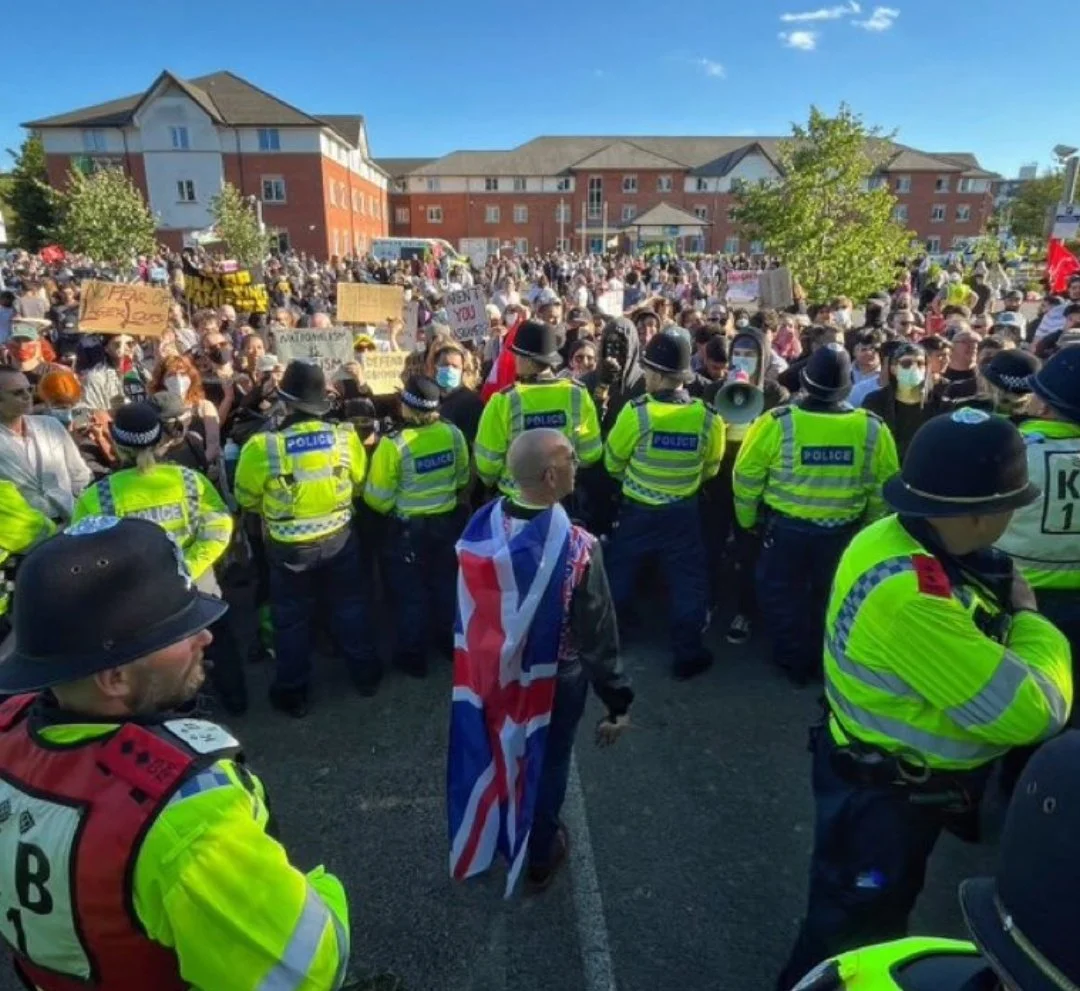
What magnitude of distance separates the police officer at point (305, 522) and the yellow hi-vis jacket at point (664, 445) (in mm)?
1820

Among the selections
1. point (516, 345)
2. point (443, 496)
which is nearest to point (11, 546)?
point (443, 496)

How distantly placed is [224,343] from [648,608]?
5.05 meters

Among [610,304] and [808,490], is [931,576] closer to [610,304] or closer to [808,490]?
[808,490]

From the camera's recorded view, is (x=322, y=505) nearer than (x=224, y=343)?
Yes

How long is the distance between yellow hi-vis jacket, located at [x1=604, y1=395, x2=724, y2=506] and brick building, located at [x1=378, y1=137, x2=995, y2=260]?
68.1 meters

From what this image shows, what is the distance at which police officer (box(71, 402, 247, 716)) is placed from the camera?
3918 millimetres

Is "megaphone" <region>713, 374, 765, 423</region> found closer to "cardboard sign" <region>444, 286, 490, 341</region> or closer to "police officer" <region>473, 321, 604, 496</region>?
"police officer" <region>473, 321, 604, 496</region>

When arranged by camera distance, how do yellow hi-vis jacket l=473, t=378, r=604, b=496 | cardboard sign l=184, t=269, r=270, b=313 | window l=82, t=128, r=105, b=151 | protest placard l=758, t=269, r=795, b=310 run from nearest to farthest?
yellow hi-vis jacket l=473, t=378, r=604, b=496 < protest placard l=758, t=269, r=795, b=310 < cardboard sign l=184, t=269, r=270, b=313 < window l=82, t=128, r=105, b=151

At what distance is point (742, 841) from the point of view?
3.66 m

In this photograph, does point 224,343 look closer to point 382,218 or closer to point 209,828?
point 209,828

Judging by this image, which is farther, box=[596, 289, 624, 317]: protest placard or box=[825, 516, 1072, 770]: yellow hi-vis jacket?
box=[596, 289, 624, 317]: protest placard

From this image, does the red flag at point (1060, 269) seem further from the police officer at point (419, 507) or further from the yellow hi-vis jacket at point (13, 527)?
the yellow hi-vis jacket at point (13, 527)

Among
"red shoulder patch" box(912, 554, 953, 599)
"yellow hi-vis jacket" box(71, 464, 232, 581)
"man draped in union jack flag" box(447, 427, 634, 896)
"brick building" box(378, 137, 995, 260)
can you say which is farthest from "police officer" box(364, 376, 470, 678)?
→ "brick building" box(378, 137, 995, 260)

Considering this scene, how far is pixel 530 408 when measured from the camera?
17.2 feet
